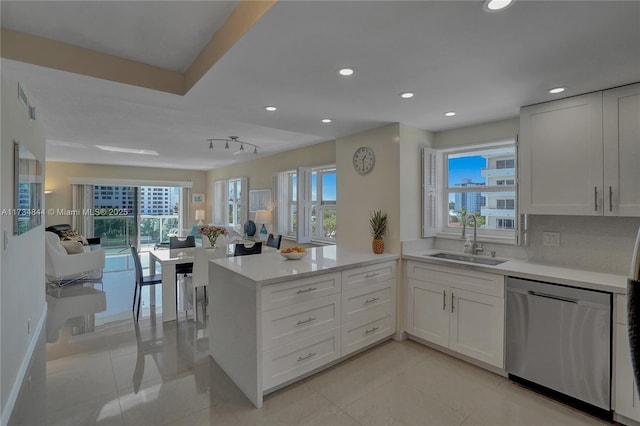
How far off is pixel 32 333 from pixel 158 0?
3.24m

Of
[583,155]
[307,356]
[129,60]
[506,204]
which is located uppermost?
[129,60]

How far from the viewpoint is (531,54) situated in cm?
187

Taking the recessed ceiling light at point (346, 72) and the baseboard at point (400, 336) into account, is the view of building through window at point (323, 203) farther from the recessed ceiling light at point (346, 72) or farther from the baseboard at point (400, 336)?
the recessed ceiling light at point (346, 72)

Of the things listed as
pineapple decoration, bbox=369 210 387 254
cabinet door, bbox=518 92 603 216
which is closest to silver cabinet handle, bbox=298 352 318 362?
pineapple decoration, bbox=369 210 387 254

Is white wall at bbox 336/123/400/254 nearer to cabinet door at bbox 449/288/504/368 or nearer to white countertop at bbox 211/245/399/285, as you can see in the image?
white countertop at bbox 211/245/399/285

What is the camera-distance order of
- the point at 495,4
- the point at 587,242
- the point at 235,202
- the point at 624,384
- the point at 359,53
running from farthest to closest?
the point at 235,202, the point at 587,242, the point at 624,384, the point at 359,53, the point at 495,4

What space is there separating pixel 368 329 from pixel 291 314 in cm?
97

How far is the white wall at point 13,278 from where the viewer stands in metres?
2.06

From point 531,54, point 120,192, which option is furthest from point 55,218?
point 531,54

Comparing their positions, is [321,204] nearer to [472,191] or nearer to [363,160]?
[363,160]

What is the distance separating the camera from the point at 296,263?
281 centimetres

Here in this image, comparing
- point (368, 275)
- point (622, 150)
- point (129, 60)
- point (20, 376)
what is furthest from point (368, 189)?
point (20, 376)

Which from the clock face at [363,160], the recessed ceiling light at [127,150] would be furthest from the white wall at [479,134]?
the recessed ceiling light at [127,150]

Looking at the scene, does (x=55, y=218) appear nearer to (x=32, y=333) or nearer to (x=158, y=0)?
(x=32, y=333)
